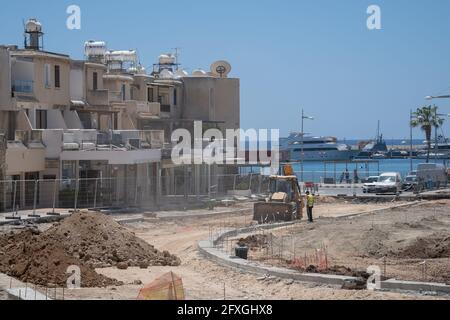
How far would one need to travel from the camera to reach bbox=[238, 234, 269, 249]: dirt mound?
97.9 ft

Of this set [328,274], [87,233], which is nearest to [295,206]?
[87,233]

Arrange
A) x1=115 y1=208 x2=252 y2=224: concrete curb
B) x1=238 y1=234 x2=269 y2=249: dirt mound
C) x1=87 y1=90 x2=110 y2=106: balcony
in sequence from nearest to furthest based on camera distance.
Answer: x1=238 y1=234 x2=269 y2=249: dirt mound
x1=115 y1=208 x2=252 y2=224: concrete curb
x1=87 y1=90 x2=110 y2=106: balcony

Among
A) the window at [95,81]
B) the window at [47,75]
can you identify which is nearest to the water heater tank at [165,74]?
the window at [95,81]

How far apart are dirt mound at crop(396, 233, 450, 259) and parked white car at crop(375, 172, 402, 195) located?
103 ft

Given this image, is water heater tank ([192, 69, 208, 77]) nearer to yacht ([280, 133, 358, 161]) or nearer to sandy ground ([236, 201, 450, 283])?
sandy ground ([236, 201, 450, 283])

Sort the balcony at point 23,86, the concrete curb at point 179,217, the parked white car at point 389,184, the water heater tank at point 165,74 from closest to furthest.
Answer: the concrete curb at point 179,217 → the balcony at point 23,86 → the parked white car at point 389,184 → the water heater tank at point 165,74

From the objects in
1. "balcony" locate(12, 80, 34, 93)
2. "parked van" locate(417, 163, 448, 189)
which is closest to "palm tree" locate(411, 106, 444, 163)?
"parked van" locate(417, 163, 448, 189)

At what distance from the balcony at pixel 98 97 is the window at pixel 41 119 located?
556 centimetres

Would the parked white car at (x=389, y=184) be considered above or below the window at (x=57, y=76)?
below

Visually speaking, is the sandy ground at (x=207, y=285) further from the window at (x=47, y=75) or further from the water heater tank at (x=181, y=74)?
the water heater tank at (x=181, y=74)

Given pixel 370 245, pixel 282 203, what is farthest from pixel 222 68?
pixel 370 245

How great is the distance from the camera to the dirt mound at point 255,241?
2985 cm

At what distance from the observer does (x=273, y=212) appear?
4006 cm

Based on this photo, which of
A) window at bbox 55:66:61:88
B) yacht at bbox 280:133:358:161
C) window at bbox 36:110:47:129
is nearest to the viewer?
window at bbox 36:110:47:129
